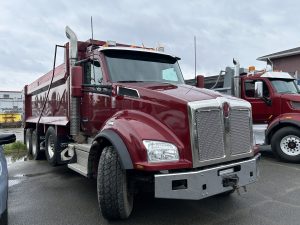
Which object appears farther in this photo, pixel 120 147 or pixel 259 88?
pixel 259 88

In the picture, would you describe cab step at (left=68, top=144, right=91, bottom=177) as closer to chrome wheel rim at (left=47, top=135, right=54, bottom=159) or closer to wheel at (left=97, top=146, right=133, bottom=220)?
wheel at (left=97, top=146, right=133, bottom=220)

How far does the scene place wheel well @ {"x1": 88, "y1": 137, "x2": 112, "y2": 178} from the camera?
15.2ft

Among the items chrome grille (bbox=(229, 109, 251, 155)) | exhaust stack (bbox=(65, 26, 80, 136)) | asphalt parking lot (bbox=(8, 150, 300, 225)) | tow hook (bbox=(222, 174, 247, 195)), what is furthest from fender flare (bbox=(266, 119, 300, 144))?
exhaust stack (bbox=(65, 26, 80, 136))

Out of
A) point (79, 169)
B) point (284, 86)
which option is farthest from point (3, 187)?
point (284, 86)

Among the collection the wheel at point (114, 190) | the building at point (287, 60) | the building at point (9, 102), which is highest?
the building at point (287, 60)

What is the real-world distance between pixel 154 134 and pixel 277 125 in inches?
226

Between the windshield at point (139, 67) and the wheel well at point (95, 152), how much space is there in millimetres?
1055

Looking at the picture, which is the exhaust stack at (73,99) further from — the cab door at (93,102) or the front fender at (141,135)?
the front fender at (141,135)

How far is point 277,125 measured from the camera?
8.71 meters

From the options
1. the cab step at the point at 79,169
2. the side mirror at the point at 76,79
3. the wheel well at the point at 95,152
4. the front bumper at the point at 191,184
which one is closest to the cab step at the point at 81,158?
the cab step at the point at 79,169

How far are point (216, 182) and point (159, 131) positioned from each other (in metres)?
0.92

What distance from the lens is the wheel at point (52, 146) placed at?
693 cm

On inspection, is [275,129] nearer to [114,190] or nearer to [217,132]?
[217,132]

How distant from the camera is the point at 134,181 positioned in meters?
4.14
